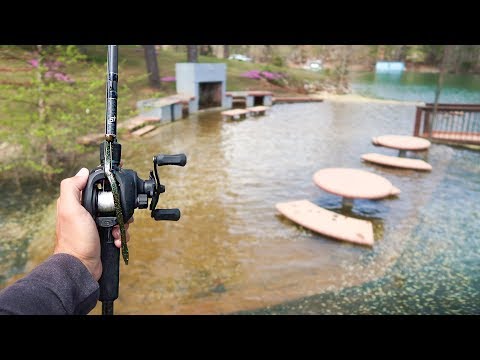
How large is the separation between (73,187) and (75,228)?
5.7 inches

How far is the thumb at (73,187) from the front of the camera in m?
1.36

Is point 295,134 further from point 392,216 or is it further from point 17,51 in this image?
point 17,51

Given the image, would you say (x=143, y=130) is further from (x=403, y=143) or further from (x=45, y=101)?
(x=403, y=143)

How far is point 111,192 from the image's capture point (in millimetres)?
1357

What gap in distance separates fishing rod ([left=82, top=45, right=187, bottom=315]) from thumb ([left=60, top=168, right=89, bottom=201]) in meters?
0.04

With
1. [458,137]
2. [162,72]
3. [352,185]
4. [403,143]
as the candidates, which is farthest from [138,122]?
[162,72]

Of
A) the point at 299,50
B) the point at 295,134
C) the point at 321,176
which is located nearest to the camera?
the point at 321,176

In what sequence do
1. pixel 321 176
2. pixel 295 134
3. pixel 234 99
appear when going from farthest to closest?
pixel 234 99
pixel 295 134
pixel 321 176

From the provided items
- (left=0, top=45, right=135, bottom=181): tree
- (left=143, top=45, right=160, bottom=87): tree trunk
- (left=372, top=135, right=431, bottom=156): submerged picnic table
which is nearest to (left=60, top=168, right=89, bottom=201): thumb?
(left=0, top=45, right=135, bottom=181): tree

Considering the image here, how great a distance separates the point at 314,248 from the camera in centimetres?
629

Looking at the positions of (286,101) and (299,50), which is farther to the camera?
(299,50)

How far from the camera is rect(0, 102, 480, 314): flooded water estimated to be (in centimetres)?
501
